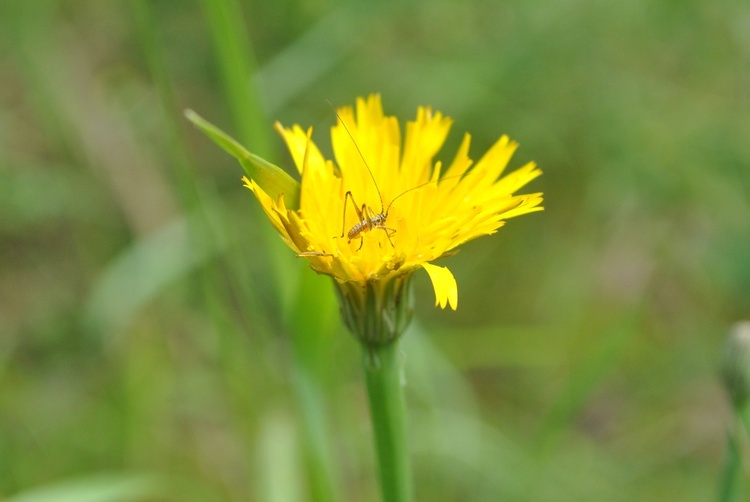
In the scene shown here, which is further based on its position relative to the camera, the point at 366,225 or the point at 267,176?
the point at 366,225

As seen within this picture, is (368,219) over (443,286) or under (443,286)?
over

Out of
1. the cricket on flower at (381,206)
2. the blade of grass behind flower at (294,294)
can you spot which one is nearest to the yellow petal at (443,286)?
the cricket on flower at (381,206)

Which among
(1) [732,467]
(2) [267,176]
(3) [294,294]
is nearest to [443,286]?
(2) [267,176]

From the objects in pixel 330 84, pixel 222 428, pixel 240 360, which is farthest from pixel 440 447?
pixel 330 84

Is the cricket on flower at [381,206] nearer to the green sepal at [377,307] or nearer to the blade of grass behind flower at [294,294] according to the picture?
the green sepal at [377,307]

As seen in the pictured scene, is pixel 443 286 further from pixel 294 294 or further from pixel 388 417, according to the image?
pixel 294 294

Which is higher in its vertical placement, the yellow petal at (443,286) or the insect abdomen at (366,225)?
the insect abdomen at (366,225)

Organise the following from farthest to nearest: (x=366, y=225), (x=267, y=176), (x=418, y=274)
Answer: (x=418, y=274)
(x=366, y=225)
(x=267, y=176)

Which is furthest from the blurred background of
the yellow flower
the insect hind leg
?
the insect hind leg
